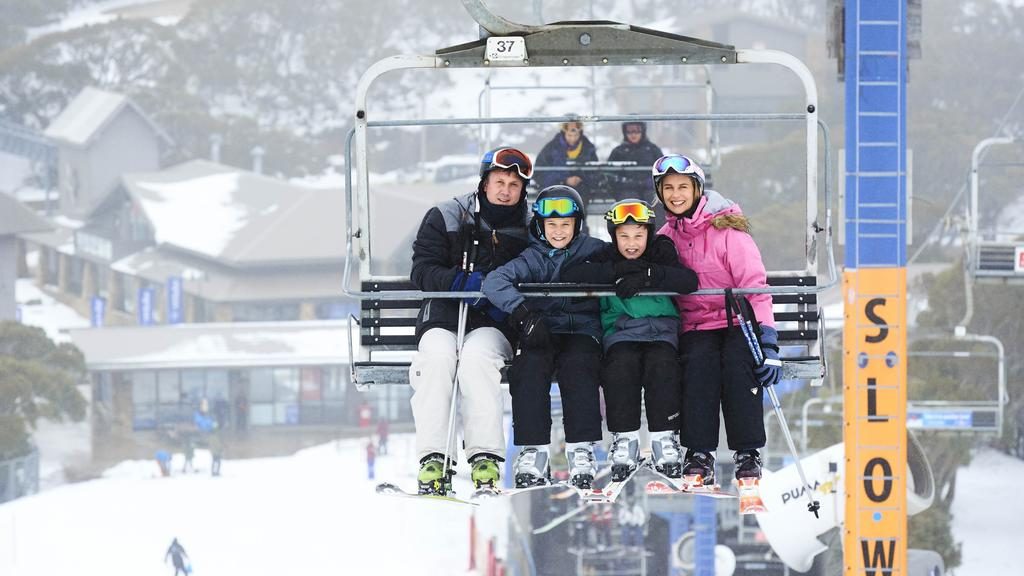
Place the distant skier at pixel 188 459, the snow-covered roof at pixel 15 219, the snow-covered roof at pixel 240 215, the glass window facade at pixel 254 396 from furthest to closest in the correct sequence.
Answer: the snow-covered roof at pixel 240 215, the snow-covered roof at pixel 15 219, the distant skier at pixel 188 459, the glass window facade at pixel 254 396

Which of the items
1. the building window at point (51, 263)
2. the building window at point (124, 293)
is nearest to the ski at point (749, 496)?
the building window at point (124, 293)

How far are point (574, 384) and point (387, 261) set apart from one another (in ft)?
125

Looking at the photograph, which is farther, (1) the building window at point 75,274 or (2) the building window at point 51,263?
(2) the building window at point 51,263

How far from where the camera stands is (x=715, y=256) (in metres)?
4.59

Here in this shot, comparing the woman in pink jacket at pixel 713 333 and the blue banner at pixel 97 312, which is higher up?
the woman in pink jacket at pixel 713 333

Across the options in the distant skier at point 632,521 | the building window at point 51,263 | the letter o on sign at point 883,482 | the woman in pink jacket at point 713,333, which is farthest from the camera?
the building window at point 51,263

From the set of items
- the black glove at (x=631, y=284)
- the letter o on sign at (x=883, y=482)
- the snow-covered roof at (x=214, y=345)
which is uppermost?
the black glove at (x=631, y=284)

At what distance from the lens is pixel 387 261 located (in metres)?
42.3

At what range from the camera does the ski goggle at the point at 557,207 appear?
4.51m

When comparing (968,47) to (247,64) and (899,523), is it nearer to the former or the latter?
(247,64)

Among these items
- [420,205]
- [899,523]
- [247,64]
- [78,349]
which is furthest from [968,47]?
[899,523]

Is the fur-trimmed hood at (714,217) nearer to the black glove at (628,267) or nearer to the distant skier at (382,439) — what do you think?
the black glove at (628,267)

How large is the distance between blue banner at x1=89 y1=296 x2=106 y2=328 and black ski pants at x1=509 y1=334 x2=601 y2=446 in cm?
3930

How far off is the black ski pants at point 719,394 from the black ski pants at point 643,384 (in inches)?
1.6
